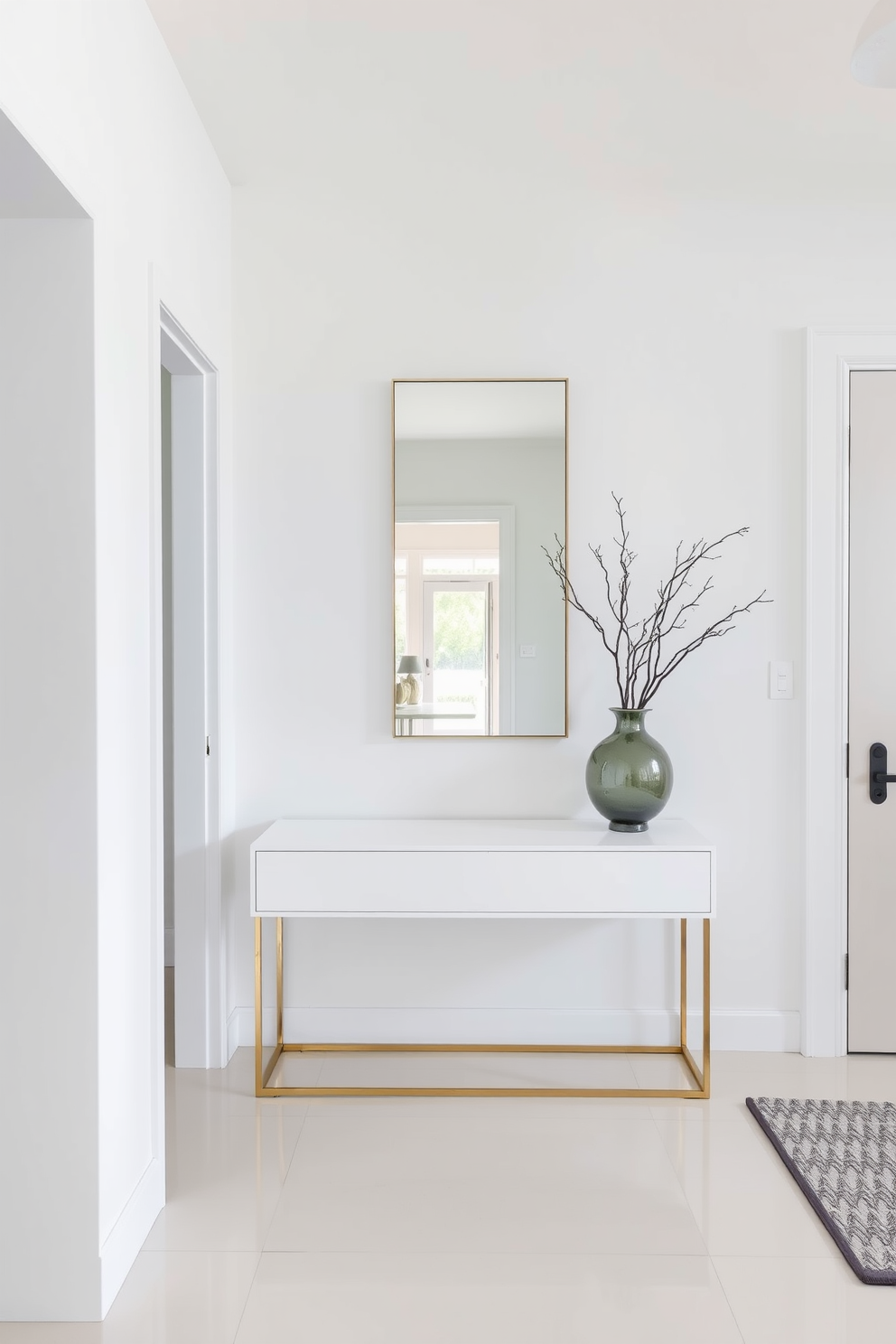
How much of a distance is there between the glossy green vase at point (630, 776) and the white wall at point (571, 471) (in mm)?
243

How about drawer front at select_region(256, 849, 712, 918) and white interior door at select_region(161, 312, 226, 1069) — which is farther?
white interior door at select_region(161, 312, 226, 1069)

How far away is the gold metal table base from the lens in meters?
2.71

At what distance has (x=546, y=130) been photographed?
2.64 metres

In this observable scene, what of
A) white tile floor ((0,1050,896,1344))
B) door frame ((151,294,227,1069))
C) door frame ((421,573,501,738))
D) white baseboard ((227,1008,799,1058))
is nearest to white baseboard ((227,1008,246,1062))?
white baseboard ((227,1008,799,1058))

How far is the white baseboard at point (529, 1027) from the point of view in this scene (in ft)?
9.92

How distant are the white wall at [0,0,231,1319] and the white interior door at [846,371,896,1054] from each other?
207 centimetres

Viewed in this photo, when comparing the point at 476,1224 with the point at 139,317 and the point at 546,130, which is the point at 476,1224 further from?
the point at 546,130

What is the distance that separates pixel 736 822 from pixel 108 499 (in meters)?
2.09

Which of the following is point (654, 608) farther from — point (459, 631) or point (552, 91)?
point (552, 91)

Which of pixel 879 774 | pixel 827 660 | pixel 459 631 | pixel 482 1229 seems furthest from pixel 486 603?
pixel 482 1229

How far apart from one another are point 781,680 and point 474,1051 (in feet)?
4.87

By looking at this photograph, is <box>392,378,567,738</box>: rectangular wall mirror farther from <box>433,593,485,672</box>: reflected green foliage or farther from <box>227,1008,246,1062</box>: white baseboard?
<box>227,1008,246,1062</box>: white baseboard

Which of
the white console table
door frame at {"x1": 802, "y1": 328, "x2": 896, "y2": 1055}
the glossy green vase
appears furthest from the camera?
door frame at {"x1": 802, "y1": 328, "x2": 896, "y2": 1055}

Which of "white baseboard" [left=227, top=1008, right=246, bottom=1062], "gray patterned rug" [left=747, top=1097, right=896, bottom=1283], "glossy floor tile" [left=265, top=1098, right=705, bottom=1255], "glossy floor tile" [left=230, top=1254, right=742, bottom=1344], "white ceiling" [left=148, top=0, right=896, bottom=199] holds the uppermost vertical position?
"white ceiling" [left=148, top=0, right=896, bottom=199]
